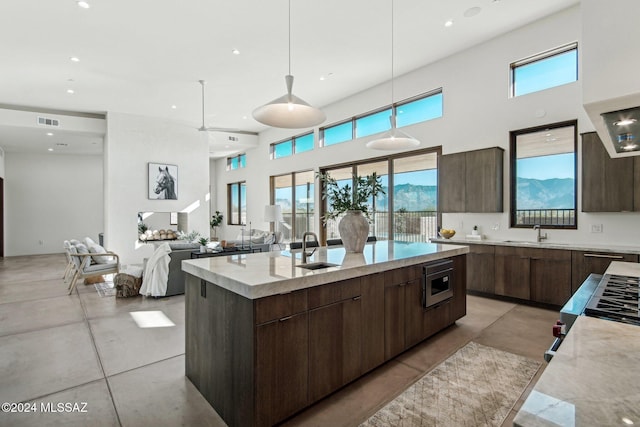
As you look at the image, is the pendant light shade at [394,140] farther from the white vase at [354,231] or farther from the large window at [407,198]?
the large window at [407,198]

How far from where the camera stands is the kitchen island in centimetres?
180

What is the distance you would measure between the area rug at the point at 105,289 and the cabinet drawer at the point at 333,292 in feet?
15.2

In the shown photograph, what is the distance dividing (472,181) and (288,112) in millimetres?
3453

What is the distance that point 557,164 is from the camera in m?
4.54

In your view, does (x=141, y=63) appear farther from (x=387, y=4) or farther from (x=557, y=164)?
(x=557, y=164)

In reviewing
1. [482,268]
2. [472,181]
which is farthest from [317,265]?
[472,181]

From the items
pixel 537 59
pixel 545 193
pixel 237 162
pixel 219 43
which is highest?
pixel 219 43

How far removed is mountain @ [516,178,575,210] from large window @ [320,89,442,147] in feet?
6.31

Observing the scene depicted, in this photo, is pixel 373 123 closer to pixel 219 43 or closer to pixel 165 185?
pixel 219 43

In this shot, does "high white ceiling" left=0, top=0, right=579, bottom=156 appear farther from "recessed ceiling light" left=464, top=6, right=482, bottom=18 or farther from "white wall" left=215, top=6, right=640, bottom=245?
"white wall" left=215, top=6, right=640, bottom=245

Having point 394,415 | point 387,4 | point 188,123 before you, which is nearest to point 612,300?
point 394,415

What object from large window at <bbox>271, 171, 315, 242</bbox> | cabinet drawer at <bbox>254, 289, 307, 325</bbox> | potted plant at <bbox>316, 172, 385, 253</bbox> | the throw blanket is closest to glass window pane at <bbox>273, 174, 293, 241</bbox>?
large window at <bbox>271, 171, 315, 242</bbox>

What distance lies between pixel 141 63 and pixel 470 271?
21.0 ft

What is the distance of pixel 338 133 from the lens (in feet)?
26.0
